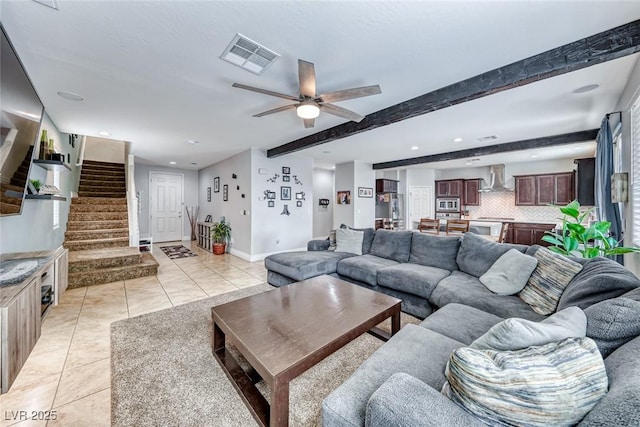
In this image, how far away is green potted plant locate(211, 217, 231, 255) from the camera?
246 inches

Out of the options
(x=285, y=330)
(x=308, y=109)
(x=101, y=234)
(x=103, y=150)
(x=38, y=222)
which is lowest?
(x=285, y=330)

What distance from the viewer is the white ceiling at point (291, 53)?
166cm

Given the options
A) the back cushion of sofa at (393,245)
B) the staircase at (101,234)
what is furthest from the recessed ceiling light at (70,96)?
the back cushion of sofa at (393,245)

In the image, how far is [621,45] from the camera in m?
1.83

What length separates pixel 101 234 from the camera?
514cm

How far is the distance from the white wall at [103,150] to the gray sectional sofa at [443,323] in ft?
25.3

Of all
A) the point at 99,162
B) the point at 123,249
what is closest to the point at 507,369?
the point at 123,249

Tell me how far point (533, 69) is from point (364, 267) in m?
2.57

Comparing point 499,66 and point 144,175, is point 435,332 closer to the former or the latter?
point 499,66

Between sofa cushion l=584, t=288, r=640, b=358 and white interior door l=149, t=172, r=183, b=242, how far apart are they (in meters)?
9.16

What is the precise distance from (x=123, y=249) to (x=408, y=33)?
221 inches

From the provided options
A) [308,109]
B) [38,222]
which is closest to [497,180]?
[308,109]

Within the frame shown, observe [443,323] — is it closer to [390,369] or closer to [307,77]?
[390,369]

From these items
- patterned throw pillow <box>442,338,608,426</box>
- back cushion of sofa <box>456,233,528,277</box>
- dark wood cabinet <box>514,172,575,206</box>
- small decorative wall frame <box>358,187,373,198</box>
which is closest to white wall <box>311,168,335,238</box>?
small decorative wall frame <box>358,187,373,198</box>
